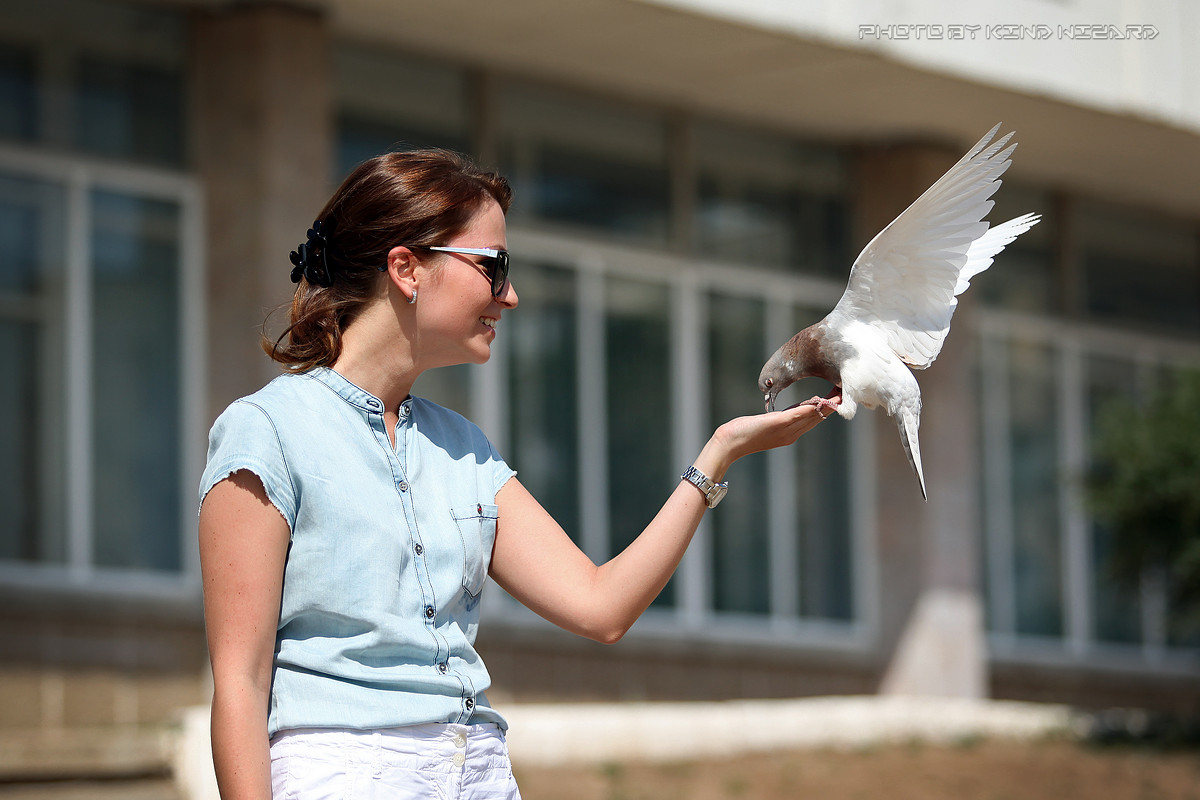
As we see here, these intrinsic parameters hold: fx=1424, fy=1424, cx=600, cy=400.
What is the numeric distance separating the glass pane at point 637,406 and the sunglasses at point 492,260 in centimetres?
768

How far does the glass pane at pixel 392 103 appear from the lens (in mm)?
9336

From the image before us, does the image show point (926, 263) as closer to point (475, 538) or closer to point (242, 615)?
point (475, 538)

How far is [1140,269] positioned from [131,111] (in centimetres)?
956

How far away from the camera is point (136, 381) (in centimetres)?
851

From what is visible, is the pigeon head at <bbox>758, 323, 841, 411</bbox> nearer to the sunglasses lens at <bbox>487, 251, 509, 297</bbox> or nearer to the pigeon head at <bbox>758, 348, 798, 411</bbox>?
the pigeon head at <bbox>758, 348, 798, 411</bbox>

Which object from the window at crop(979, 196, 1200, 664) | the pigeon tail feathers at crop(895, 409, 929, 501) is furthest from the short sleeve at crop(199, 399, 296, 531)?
the window at crop(979, 196, 1200, 664)

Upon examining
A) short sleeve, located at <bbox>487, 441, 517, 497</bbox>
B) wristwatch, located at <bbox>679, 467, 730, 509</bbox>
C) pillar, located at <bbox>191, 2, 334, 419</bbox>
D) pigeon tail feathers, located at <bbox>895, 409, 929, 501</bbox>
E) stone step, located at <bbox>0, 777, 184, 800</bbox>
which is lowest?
stone step, located at <bbox>0, 777, 184, 800</bbox>

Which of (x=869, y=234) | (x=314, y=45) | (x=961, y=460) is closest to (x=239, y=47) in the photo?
(x=314, y=45)

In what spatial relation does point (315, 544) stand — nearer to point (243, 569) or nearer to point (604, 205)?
point (243, 569)

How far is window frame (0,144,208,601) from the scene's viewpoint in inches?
318

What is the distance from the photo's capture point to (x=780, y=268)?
11383 millimetres

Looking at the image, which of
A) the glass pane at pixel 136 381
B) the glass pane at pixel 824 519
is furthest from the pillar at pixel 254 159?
the glass pane at pixel 824 519

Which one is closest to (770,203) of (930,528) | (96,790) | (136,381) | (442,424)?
(930,528)

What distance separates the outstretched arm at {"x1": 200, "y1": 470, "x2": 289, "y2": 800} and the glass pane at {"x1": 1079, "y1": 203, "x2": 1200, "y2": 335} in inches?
480
